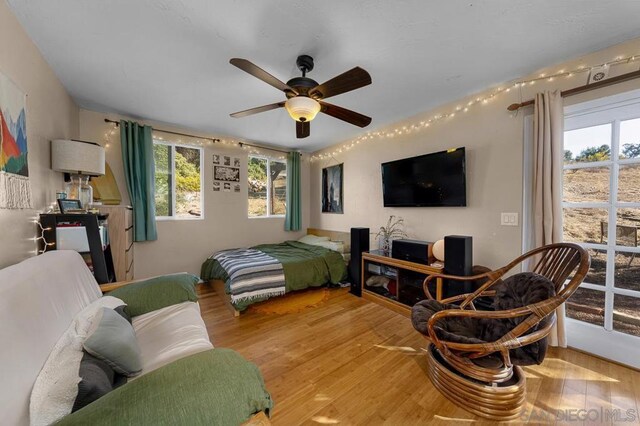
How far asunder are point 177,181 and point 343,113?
9.70ft

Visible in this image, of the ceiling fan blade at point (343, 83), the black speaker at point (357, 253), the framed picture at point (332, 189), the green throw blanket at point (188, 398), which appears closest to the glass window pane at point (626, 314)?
the black speaker at point (357, 253)

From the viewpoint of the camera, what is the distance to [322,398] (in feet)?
4.96

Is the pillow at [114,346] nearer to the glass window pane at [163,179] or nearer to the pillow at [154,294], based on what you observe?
the pillow at [154,294]

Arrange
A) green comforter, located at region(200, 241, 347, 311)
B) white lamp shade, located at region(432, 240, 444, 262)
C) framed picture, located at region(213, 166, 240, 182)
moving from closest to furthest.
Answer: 1. white lamp shade, located at region(432, 240, 444, 262)
2. green comforter, located at region(200, 241, 347, 311)
3. framed picture, located at region(213, 166, 240, 182)

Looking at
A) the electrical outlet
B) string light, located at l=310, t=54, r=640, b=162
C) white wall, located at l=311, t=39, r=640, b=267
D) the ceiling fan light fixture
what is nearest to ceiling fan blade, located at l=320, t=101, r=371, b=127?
the ceiling fan light fixture

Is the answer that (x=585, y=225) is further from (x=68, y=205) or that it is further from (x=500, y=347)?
(x=68, y=205)

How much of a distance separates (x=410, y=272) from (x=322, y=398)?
5.55 feet

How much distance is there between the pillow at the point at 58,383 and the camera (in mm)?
706

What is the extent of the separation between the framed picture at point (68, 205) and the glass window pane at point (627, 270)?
443 cm

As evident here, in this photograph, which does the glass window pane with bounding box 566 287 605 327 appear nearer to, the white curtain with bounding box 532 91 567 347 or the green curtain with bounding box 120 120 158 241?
the white curtain with bounding box 532 91 567 347

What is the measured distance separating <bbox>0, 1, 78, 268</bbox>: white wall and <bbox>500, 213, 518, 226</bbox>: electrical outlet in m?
3.71

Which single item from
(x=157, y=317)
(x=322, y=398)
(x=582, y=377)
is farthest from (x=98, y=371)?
(x=582, y=377)

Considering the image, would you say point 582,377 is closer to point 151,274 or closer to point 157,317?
point 157,317

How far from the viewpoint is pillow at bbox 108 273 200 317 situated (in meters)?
1.70
